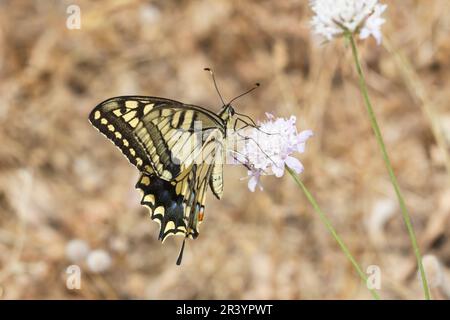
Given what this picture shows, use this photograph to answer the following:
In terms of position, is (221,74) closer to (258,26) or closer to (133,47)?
(258,26)

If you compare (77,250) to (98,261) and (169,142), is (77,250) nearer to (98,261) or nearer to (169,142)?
(98,261)

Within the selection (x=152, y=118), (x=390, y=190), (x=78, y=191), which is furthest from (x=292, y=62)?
(x=152, y=118)

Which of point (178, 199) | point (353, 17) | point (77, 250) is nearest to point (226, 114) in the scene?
point (178, 199)

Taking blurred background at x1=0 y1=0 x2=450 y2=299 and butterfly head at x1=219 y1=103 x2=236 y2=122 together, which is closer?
butterfly head at x1=219 y1=103 x2=236 y2=122

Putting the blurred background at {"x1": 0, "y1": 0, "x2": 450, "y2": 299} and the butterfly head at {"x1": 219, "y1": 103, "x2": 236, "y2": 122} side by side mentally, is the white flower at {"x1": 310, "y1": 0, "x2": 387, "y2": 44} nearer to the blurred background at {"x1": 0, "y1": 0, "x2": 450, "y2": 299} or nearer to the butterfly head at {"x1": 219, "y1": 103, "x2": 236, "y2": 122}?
the butterfly head at {"x1": 219, "y1": 103, "x2": 236, "y2": 122}

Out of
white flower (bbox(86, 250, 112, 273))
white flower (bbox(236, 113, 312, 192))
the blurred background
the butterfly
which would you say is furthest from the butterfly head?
white flower (bbox(86, 250, 112, 273))

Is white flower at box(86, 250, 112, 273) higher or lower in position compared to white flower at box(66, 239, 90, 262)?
lower
